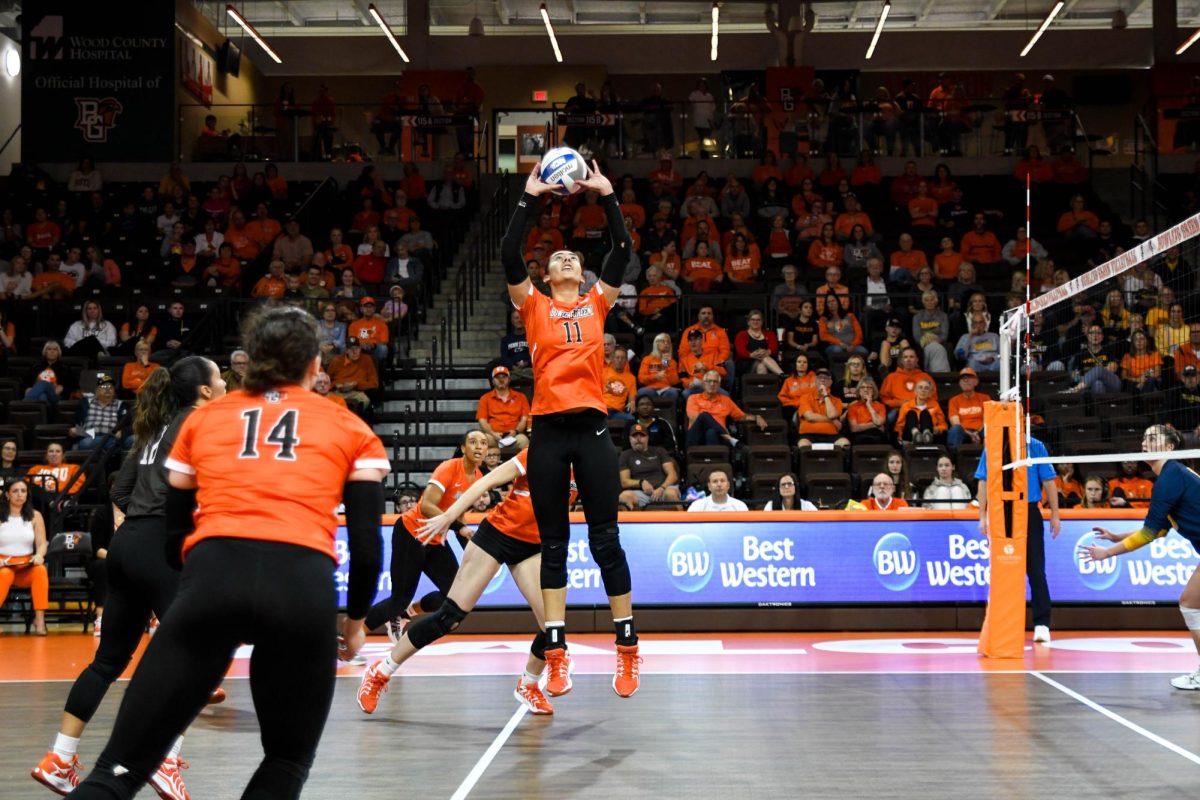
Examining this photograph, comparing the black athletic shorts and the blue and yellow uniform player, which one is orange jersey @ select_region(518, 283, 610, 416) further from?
the blue and yellow uniform player

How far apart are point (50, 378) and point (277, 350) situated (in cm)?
1489

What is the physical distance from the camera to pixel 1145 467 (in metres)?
14.8

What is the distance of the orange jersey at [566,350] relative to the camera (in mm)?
6742

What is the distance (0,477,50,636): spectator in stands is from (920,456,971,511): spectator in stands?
28.5ft

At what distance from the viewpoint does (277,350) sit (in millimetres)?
3766

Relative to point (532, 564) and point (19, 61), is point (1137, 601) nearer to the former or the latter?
point (532, 564)

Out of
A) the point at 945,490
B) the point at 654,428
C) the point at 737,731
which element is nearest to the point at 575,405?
the point at 737,731

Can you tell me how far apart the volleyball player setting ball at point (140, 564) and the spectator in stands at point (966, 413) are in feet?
34.8

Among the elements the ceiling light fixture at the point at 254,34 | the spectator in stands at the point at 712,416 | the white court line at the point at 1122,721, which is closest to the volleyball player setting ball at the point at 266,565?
the white court line at the point at 1122,721

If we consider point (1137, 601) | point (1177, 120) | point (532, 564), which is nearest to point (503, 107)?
point (1177, 120)

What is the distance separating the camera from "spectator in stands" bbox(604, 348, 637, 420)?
16.0 m

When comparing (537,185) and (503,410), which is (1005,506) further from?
(503,410)

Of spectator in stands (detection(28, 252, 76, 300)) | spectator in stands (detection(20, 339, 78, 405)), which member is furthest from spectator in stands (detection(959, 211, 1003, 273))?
spectator in stands (detection(28, 252, 76, 300))

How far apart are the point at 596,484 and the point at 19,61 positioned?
80.8 ft
